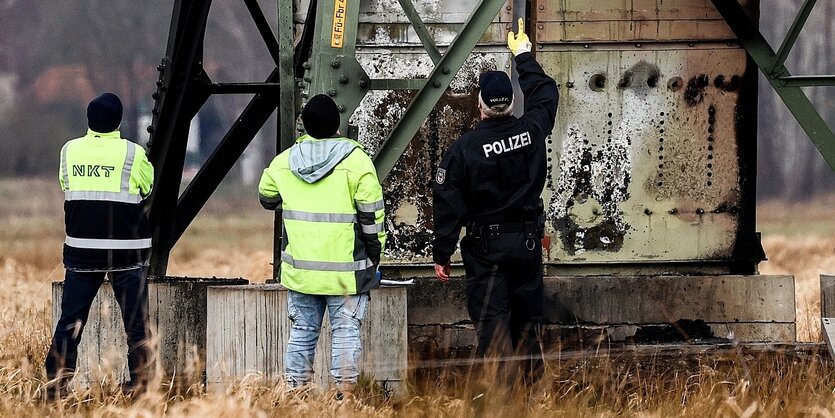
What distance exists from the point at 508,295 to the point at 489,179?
687mm

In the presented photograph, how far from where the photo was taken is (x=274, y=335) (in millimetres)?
8758

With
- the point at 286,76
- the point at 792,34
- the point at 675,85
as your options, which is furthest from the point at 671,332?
the point at 286,76

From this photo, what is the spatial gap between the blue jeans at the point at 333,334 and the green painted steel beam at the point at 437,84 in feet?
3.32

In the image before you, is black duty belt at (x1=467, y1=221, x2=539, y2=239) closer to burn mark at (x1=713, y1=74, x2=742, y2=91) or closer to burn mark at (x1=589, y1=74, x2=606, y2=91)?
burn mark at (x1=589, y1=74, x2=606, y2=91)

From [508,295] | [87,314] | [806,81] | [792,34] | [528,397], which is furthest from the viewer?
[792,34]

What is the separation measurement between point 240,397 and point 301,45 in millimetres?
4674

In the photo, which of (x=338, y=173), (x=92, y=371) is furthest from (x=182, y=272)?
(x=338, y=173)

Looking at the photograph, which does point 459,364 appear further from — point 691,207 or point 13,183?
point 13,183

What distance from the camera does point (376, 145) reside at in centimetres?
1052

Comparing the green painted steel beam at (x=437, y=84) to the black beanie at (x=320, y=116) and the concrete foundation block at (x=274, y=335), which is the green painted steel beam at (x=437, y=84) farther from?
the concrete foundation block at (x=274, y=335)

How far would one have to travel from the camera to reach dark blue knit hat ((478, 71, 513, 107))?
7910 millimetres

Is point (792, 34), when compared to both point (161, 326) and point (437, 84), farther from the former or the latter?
point (161, 326)

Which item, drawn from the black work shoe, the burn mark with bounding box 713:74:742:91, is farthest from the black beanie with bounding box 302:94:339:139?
the burn mark with bounding box 713:74:742:91

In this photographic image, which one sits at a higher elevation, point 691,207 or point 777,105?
point 777,105
